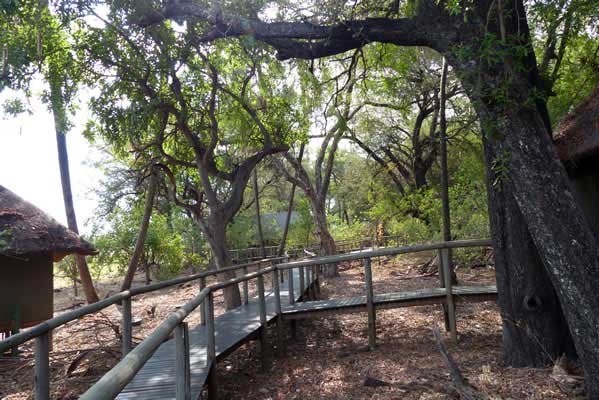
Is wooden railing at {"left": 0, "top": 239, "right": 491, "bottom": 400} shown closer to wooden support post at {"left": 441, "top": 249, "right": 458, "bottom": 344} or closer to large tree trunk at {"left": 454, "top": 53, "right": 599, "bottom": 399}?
wooden support post at {"left": 441, "top": 249, "right": 458, "bottom": 344}

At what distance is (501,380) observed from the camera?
445 cm

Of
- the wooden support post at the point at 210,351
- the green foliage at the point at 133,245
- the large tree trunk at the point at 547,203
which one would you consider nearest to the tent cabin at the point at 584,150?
the large tree trunk at the point at 547,203

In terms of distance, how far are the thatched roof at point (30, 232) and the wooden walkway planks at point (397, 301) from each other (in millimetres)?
4171

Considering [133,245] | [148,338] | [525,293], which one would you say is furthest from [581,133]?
[133,245]

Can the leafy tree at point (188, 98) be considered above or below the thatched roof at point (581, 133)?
above

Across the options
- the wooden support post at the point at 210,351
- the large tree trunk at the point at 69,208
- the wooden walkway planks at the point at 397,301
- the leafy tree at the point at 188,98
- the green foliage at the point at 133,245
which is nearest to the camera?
the wooden support post at the point at 210,351

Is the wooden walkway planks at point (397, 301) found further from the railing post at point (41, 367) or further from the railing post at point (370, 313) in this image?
the railing post at point (41, 367)

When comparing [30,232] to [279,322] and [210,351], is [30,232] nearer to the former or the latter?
[279,322]

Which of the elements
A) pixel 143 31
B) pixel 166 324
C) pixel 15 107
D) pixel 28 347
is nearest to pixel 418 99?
pixel 143 31

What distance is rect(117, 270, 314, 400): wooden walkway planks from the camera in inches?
141

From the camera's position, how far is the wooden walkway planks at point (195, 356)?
3.58 metres

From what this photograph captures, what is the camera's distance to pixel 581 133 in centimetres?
470

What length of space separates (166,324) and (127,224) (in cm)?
1715

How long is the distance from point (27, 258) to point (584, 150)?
8322 millimetres
